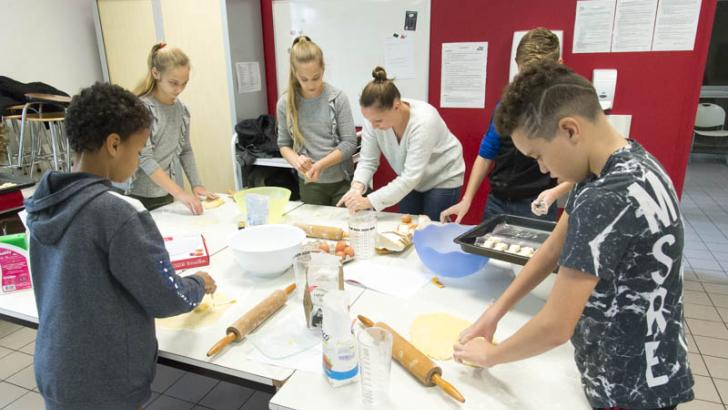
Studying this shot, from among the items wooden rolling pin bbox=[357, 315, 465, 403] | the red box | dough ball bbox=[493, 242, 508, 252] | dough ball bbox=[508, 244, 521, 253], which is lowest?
wooden rolling pin bbox=[357, 315, 465, 403]

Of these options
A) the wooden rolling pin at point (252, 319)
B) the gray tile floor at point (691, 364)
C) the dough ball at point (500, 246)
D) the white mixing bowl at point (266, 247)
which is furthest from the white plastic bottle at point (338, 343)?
the gray tile floor at point (691, 364)

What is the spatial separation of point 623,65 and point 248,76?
250 centimetres

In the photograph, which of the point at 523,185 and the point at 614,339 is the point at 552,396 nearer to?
the point at 614,339

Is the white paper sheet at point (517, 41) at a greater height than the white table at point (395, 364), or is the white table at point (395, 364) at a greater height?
the white paper sheet at point (517, 41)

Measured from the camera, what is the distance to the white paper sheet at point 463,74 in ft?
9.52

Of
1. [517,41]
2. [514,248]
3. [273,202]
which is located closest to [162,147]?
[273,202]

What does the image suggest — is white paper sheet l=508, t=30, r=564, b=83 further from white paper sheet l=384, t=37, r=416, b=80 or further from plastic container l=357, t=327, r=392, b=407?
plastic container l=357, t=327, r=392, b=407

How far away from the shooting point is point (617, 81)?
2.64 meters

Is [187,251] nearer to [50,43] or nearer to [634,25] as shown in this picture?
[634,25]

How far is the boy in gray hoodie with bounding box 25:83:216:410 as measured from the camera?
3.06 feet

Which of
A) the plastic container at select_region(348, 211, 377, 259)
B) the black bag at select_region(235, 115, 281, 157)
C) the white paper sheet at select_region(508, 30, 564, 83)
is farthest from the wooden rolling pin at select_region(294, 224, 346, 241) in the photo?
the white paper sheet at select_region(508, 30, 564, 83)

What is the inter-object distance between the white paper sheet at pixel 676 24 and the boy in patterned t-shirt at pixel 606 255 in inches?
85.8

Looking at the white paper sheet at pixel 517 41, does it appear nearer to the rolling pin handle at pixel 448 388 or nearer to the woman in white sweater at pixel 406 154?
the woman in white sweater at pixel 406 154

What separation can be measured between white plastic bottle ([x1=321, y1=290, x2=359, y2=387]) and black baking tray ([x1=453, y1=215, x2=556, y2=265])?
1.74 feet
